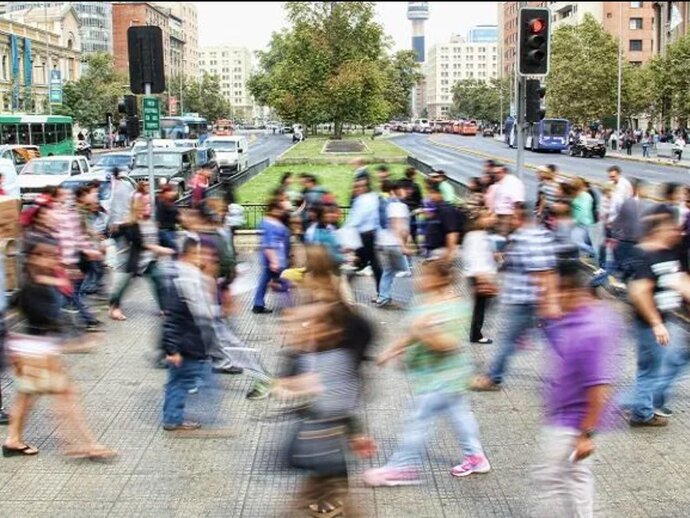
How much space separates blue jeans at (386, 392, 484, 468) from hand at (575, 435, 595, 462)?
1.11 metres

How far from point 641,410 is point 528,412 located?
0.96 m

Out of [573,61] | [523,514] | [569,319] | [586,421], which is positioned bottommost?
[523,514]

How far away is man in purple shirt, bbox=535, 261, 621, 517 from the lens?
15.4 ft

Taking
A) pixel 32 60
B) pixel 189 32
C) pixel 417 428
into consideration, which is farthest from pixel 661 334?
pixel 189 32

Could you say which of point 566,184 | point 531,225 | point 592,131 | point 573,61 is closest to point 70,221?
point 531,225

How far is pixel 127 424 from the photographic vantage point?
734 cm

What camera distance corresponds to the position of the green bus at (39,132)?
129ft

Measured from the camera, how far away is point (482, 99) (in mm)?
132000

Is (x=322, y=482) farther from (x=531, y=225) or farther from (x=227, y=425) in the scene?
(x=531, y=225)

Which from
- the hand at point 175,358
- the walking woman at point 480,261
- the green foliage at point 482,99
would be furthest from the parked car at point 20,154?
the green foliage at point 482,99

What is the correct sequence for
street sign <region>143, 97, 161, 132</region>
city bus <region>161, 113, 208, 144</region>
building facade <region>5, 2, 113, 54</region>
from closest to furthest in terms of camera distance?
street sign <region>143, 97, 161, 132</region> < city bus <region>161, 113, 208, 144</region> < building facade <region>5, 2, 113, 54</region>

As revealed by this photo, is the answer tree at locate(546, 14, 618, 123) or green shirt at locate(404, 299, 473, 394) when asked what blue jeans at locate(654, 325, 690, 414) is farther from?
tree at locate(546, 14, 618, 123)

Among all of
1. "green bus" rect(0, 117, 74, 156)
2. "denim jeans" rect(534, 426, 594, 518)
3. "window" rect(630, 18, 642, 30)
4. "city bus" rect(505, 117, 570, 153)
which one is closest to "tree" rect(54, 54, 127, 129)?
"green bus" rect(0, 117, 74, 156)

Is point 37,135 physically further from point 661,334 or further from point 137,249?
point 661,334
